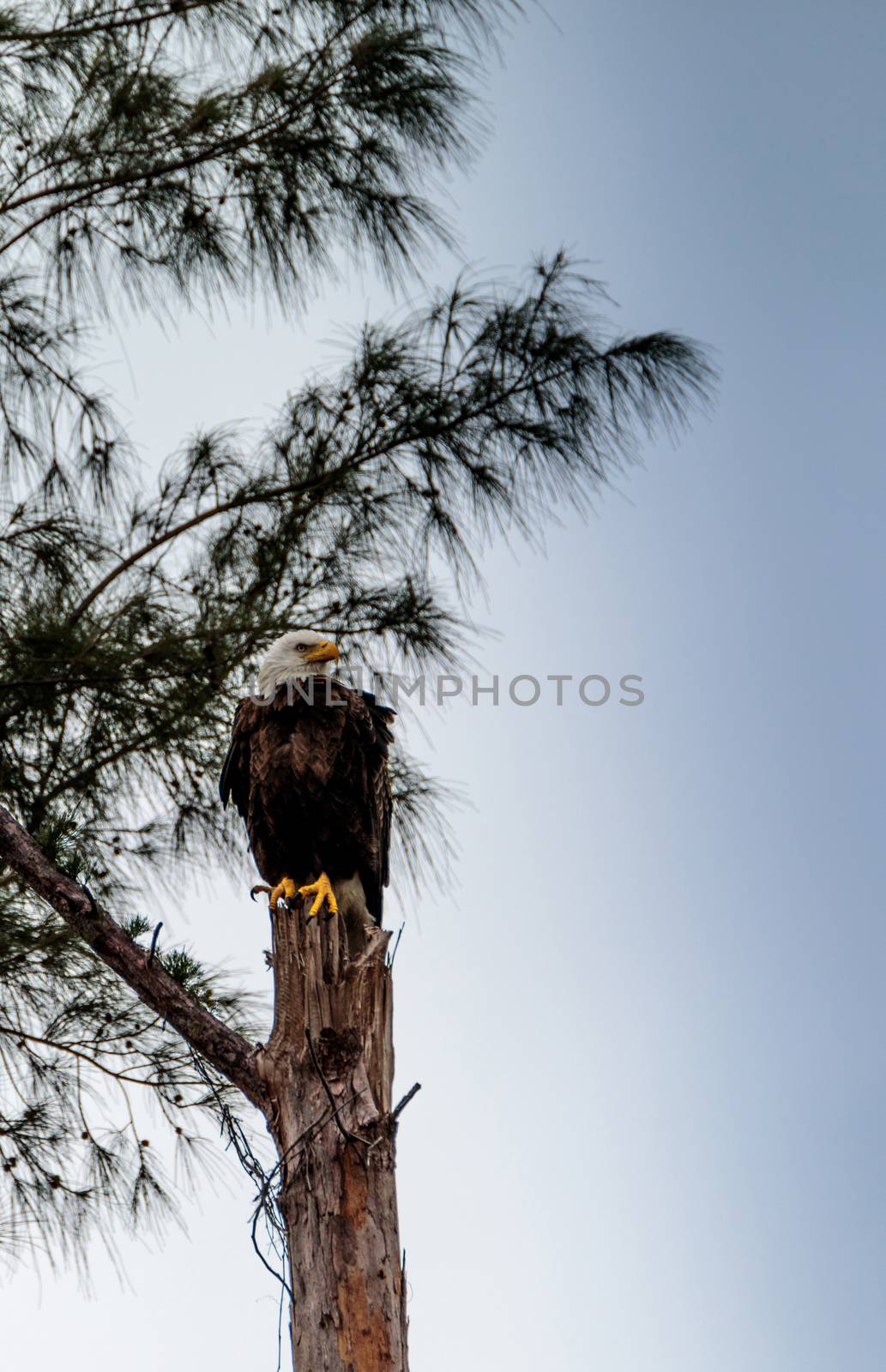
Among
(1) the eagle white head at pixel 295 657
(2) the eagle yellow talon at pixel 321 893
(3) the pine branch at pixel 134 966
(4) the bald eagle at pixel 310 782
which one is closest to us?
(3) the pine branch at pixel 134 966

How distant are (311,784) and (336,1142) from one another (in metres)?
1.03

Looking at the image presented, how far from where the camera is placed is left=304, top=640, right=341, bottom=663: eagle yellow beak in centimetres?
383

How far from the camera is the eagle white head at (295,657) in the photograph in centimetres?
379

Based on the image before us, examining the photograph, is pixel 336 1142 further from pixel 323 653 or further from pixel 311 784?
pixel 323 653

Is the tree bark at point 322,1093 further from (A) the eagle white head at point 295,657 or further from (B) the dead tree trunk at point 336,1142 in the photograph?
(A) the eagle white head at point 295,657

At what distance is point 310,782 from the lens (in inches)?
143

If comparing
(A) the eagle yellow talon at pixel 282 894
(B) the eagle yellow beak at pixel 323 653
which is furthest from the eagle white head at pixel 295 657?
(A) the eagle yellow talon at pixel 282 894

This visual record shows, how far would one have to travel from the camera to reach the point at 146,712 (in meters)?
3.79

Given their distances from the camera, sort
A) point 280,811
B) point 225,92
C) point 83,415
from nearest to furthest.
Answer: point 280,811 → point 225,92 → point 83,415

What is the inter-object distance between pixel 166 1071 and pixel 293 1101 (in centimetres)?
89

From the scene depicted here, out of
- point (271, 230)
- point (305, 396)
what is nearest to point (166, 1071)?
point (305, 396)

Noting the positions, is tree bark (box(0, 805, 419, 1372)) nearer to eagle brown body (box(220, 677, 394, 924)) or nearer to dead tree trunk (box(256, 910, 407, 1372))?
dead tree trunk (box(256, 910, 407, 1372))

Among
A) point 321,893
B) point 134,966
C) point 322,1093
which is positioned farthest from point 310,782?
point 322,1093

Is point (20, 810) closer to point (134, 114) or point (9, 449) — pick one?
point (9, 449)
